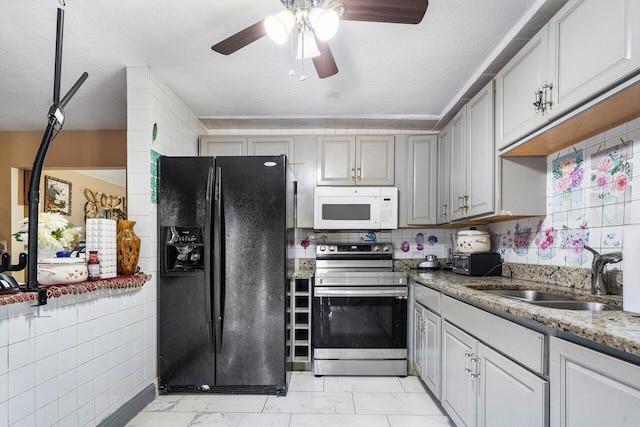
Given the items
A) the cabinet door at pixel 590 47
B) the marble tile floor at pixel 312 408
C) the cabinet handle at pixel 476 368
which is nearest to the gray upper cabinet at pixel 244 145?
the marble tile floor at pixel 312 408

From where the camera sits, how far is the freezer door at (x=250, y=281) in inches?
98.5

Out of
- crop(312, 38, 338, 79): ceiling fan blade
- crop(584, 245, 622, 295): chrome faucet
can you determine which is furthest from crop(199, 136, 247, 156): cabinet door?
crop(584, 245, 622, 295): chrome faucet

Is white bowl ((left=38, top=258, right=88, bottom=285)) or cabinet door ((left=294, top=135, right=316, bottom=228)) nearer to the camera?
white bowl ((left=38, top=258, right=88, bottom=285))

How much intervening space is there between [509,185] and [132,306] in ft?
8.13

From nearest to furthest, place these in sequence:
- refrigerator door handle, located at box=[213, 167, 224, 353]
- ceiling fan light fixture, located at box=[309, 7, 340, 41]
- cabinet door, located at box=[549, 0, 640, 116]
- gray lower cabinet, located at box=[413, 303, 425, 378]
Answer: cabinet door, located at box=[549, 0, 640, 116] → ceiling fan light fixture, located at box=[309, 7, 340, 41] → refrigerator door handle, located at box=[213, 167, 224, 353] → gray lower cabinet, located at box=[413, 303, 425, 378]

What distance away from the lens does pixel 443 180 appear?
10.5 ft

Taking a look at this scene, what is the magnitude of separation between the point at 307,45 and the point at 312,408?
2227 mm

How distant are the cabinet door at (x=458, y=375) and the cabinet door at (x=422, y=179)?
1.33m

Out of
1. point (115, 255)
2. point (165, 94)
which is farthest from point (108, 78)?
point (115, 255)

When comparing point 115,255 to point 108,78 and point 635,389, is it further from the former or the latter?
point 635,389

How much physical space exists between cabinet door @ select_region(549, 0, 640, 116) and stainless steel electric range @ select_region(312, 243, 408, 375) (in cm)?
177

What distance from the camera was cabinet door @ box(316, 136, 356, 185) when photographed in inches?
130

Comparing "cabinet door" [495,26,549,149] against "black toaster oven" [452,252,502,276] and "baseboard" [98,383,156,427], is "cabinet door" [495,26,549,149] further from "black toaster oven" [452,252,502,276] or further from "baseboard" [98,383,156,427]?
"baseboard" [98,383,156,427]

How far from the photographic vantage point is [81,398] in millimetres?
1783
